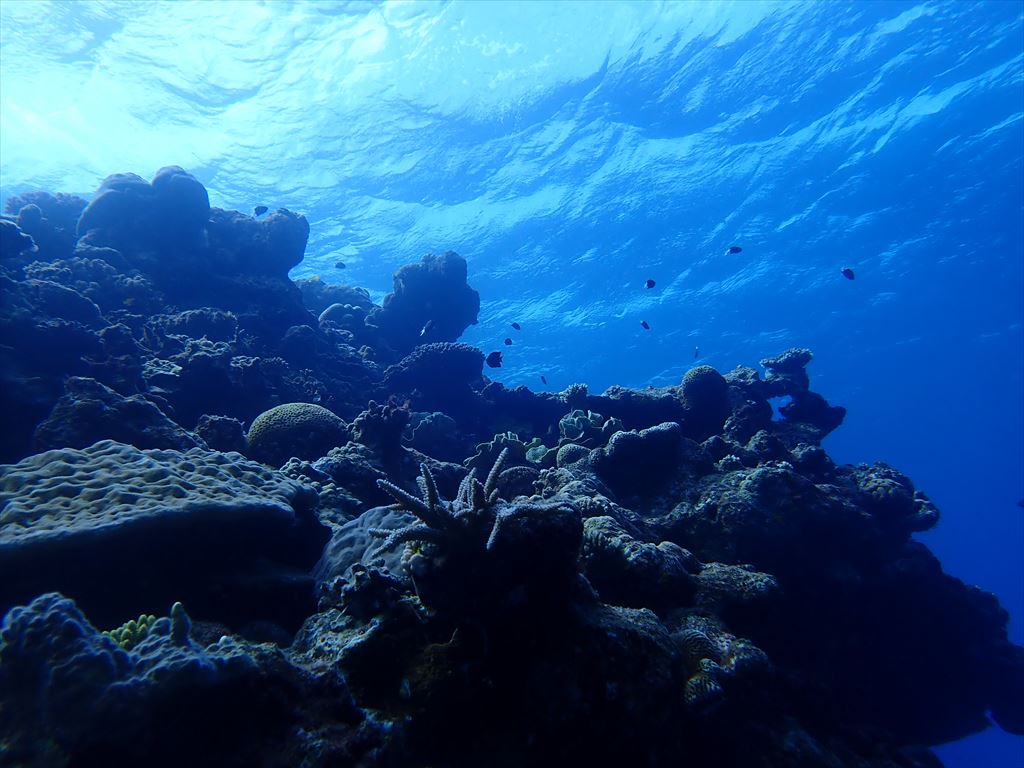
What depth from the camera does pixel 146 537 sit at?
397 cm

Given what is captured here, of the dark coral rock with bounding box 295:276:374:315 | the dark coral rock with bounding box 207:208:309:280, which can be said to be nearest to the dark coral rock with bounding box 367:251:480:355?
the dark coral rock with bounding box 295:276:374:315

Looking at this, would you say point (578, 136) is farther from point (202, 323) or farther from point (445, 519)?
point (445, 519)

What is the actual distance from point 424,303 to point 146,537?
47.2ft

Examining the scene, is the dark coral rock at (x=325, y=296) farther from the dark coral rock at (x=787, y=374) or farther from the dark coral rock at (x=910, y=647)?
the dark coral rock at (x=910, y=647)

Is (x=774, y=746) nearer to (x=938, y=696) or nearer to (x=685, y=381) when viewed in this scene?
(x=938, y=696)

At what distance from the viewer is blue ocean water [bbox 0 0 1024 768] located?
1791 cm

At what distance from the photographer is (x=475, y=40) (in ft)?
61.5

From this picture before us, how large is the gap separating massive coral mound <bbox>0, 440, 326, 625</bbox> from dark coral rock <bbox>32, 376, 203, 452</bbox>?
1448mm

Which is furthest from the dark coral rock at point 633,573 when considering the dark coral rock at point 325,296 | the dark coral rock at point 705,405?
the dark coral rock at point 325,296

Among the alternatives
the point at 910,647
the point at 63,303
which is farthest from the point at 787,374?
the point at 63,303

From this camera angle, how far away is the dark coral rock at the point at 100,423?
6.24 m

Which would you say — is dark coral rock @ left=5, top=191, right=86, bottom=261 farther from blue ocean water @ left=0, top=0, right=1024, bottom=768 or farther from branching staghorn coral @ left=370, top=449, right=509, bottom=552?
branching staghorn coral @ left=370, top=449, right=509, bottom=552

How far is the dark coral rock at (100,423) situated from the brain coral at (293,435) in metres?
1.26

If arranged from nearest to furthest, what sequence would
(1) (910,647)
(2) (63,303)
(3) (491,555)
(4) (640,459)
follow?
(3) (491,555)
(1) (910,647)
(4) (640,459)
(2) (63,303)
